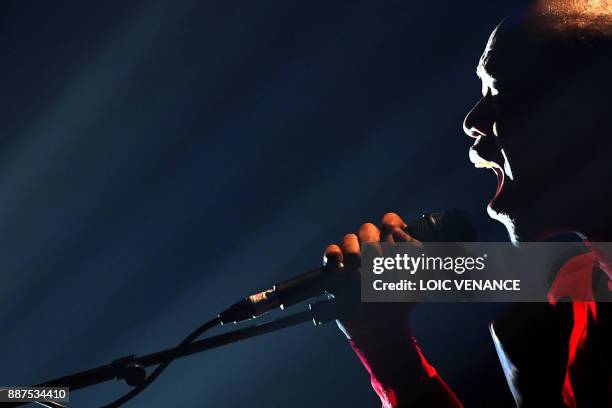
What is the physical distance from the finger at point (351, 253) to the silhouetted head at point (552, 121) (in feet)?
1.32

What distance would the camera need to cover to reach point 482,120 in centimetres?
164

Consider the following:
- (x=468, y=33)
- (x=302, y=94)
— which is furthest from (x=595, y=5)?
(x=302, y=94)

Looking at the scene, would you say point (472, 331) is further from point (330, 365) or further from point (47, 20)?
point (47, 20)

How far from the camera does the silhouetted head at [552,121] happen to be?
1446 millimetres

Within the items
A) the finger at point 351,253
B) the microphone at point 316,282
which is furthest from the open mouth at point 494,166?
the finger at point 351,253

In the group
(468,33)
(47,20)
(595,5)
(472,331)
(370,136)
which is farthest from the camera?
(47,20)

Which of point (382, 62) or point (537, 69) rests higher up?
point (382, 62)

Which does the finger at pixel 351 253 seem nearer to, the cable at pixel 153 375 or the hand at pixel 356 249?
the hand at pixel 356 249

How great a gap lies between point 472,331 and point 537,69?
1.35 m

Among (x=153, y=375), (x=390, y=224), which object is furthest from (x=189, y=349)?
(x=390, y=224)

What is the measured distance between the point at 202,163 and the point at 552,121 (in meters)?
1.99

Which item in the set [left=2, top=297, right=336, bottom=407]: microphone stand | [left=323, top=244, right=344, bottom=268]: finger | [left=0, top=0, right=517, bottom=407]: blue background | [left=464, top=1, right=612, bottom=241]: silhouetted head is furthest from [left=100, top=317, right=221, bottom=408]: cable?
[left=0, top=0, right=517, bottom=407]: blue background

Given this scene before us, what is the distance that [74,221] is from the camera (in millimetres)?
3057

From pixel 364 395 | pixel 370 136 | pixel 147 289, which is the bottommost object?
pixel 364 395
